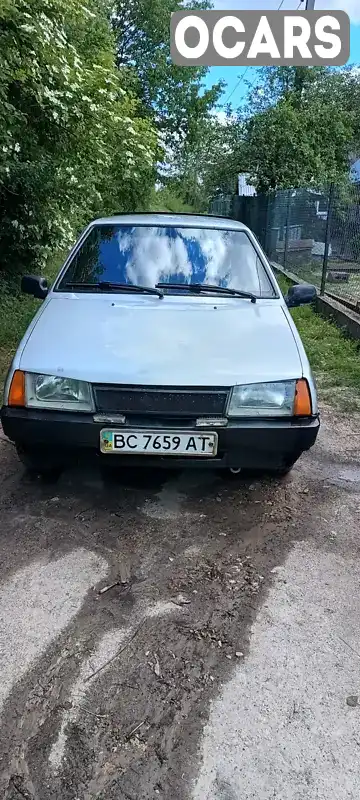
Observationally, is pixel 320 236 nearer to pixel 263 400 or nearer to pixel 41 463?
pixel 263 400

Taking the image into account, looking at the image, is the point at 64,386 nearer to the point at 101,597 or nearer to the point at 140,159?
the point at 101,597

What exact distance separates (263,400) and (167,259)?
1.51m

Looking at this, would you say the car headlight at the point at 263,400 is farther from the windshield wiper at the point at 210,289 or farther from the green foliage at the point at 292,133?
the green foliage at the point at 292,133

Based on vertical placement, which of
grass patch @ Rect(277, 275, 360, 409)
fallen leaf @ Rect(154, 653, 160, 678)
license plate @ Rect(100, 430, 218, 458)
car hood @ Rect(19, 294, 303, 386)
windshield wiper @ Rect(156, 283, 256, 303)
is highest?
windshield wiper @ Rect(156, 283, 256, 303)

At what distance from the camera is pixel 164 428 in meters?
2.96

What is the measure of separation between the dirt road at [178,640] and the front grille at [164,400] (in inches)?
26.3

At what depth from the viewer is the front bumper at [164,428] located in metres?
2.97

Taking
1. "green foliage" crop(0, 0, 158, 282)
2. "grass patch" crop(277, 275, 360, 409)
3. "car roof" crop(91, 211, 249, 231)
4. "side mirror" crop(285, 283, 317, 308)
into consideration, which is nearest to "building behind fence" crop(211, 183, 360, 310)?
"grass patch" crop(277, 275, 360, 409)

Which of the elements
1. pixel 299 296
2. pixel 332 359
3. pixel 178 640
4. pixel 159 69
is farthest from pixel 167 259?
pixel 159 69

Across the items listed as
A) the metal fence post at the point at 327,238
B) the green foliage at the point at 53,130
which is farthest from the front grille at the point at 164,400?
the metal fence post at the point at 327,238

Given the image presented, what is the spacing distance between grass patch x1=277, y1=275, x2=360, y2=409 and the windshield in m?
1.87

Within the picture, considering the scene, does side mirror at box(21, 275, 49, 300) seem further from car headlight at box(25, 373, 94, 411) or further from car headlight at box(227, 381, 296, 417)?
car headlight at box(227, 381, 296, 417)

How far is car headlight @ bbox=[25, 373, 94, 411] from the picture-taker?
298cm

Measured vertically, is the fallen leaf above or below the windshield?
below
